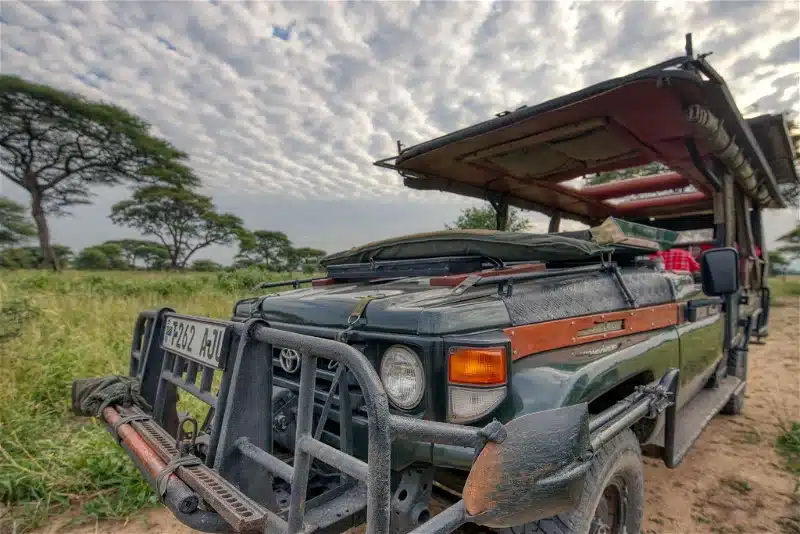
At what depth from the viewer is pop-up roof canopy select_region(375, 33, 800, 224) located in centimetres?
301

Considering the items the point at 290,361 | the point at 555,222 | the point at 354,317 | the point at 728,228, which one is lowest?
the point at 290,361

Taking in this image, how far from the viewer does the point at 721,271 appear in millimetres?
2979

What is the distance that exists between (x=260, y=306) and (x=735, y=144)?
3.82 m

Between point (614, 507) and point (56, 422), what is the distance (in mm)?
4089

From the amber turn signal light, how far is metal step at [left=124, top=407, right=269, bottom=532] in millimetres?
736

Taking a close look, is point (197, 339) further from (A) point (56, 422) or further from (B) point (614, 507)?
(A) point (56, 422)

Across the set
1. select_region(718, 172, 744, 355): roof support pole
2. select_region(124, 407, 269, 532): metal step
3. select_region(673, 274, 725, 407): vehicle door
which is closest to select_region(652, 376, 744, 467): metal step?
select_region(673, 274, 725, 407): vehicle door

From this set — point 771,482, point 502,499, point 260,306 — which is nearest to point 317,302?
point 260,306

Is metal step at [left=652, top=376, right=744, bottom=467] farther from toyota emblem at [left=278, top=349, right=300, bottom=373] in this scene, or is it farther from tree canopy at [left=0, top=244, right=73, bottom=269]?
tree canopy at [left=0, top=244, right=73, bottom=269]

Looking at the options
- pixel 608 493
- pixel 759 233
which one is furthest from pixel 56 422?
pixel 759 233

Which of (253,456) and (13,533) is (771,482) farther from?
(13,533)

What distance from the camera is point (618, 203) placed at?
6.05 m

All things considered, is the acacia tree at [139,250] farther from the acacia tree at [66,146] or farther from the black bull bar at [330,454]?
the black bull bar at [330,454]

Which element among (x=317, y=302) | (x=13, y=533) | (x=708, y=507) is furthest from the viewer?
(x=708, y=507)
